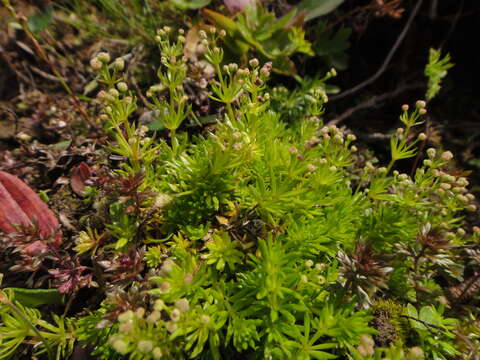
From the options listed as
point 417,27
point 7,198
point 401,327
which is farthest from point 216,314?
point 417,27

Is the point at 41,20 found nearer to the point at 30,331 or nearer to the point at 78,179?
the point at 78,179

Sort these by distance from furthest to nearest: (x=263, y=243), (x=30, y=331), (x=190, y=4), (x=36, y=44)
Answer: (x=190, y=4) → (x=36, y=44) → (x=30, y=331) → (x=263, y=243)

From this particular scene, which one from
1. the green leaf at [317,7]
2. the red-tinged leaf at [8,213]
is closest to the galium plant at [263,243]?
the red-tinged leaf at [8,213]

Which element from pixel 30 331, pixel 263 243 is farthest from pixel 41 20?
pixel 263 243

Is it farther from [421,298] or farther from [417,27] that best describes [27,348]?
[417,27]

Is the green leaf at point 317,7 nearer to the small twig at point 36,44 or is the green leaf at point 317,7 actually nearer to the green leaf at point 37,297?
the small twig at point 36,44

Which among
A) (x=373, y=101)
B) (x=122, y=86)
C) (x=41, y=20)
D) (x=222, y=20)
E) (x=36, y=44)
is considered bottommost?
(x=373, y=101)

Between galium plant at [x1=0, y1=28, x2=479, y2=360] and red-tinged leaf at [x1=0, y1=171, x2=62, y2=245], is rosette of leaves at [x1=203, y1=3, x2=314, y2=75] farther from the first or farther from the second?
red-tinged leaf at [x1=0, y1=171, x2=62, y2=245]

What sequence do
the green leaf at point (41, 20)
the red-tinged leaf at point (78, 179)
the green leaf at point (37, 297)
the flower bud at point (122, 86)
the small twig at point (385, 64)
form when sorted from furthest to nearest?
1. the small twig at point (385, 64)
2. the green leaf at point (41, 20)
3. the red-tinged leaf at point (78, 179)
4. the green leaf at point (37, 297)
5. the flower bud at point (122, 86)
